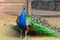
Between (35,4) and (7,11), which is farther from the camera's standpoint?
(35,4)

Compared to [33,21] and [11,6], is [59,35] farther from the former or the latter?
[11,6]

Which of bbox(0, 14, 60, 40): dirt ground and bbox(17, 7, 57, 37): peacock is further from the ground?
bbox(17, 7, 57, 37): peacock

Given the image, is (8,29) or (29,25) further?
(8,29)

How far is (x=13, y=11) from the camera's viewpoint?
24.0 feet

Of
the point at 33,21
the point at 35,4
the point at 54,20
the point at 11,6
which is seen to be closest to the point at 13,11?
the point at 11,6

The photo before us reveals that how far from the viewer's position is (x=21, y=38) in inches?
186

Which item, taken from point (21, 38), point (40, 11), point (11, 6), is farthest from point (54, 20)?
point (21, 38)

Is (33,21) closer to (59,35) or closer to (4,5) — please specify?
(59,35)

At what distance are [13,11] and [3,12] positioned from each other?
35 centimetres

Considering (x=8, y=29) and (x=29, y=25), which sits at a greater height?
(x=29, y=25)

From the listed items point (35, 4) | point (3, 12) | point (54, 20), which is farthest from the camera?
point (35, 4)

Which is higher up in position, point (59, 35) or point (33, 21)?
point (33, 21)

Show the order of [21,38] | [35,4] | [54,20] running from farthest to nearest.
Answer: [35,4]
[54,20]
[21,38]

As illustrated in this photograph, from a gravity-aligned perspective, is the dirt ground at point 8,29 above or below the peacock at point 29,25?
below
